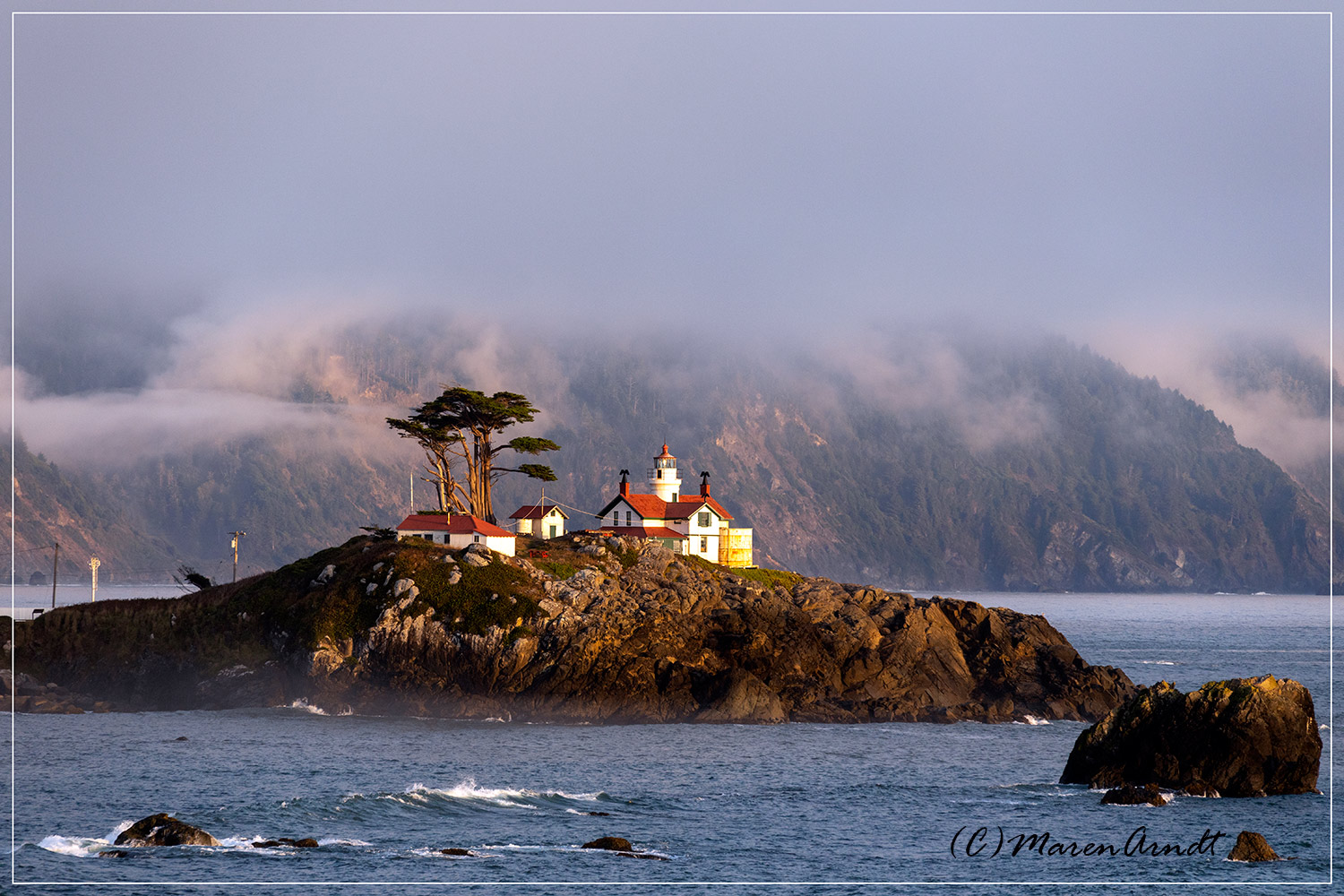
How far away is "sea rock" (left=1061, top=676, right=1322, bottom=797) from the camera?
2111 inches

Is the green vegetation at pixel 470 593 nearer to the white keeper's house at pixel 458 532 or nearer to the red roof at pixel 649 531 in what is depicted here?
the white keeper's house at pixel 458 532

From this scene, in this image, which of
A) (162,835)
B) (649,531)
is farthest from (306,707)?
(649,531)

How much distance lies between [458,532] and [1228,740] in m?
55.3

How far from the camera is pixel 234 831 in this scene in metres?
45.4

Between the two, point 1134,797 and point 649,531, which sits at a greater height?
point 649,531

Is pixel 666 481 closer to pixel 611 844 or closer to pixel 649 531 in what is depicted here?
pixel 649 531

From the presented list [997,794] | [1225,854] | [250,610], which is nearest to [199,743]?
[250,610]

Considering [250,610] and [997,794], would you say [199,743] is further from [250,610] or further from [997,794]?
[997,794]

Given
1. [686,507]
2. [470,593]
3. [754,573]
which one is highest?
[686,507]

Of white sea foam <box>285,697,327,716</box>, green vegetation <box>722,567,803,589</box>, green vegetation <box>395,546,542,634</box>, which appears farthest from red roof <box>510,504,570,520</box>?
white sea foam <box>285,697,327,716</box>

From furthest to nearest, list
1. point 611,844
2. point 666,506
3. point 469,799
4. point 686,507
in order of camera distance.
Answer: point 666,506, point 686,507, point 469,799, point 611,844

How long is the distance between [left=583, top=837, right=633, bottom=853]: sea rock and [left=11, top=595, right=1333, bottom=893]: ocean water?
2.04 feet

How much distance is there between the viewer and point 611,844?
43812 millimetres

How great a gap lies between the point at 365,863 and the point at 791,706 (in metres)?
42.8
